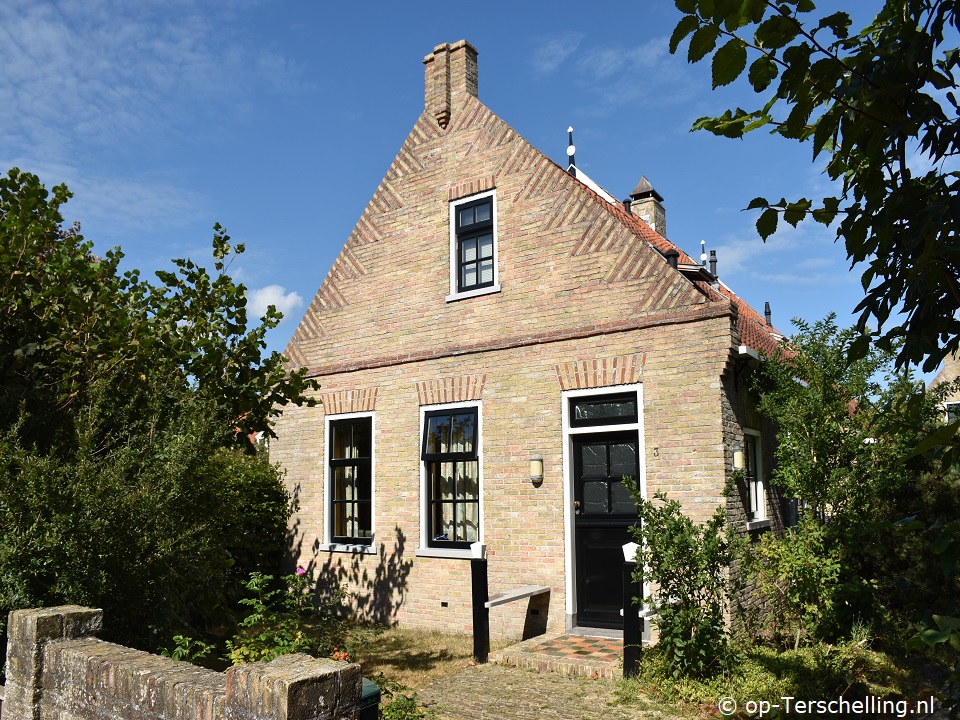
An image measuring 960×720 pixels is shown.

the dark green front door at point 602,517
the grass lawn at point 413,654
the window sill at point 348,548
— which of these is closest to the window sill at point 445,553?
the window sill at point 348,548

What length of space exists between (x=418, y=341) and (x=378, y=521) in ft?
9.49

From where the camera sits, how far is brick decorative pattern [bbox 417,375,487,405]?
10844 mm

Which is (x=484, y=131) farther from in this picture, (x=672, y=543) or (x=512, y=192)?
(x=672, y=543)

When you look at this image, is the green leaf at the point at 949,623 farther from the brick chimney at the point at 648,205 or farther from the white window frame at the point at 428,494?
the brick chimney at the point at 648,205

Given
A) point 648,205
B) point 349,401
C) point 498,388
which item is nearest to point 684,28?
point 498,388

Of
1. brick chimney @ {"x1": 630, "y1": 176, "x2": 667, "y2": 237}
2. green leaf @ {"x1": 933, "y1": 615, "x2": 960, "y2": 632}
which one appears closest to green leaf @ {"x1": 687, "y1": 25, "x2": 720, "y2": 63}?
green leaf @ {"x1": 933, "y1": 615, "x2": 960, "y2": 632}

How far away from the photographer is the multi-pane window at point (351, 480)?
12.0 metres

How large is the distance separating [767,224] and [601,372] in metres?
7.20

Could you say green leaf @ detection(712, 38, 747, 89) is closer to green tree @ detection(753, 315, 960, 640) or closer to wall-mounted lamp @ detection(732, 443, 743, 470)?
green tree @ detection(753, 315, 960, 640)

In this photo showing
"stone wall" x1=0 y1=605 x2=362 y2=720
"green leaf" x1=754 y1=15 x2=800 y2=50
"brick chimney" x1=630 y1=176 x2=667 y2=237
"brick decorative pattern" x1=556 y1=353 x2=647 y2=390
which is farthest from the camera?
"brick chimney" x1=630 y1=176 x2=667 y2=237

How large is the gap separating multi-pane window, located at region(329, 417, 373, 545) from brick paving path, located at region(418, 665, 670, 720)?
4.23 m

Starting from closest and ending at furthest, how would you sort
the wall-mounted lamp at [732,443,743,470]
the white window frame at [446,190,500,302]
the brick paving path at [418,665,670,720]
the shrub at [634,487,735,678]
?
1. the brick paving path at [418,665,670,720]
2. the shrub at [634,487,735,678]
3. the wall-mounted lamp at [732,443,743,470]
4. the white window frame at [446,190,500,302]

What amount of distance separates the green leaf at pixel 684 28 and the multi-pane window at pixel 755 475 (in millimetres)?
8971

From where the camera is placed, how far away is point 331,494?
40.6ft
